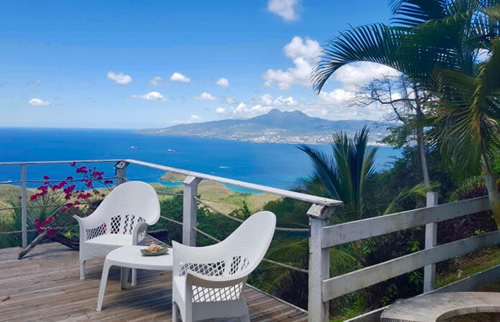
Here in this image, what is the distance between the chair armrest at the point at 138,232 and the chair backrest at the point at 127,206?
0.95ft

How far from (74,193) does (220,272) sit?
2.92m

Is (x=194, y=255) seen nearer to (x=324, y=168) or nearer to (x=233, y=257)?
(x=233, y=257)

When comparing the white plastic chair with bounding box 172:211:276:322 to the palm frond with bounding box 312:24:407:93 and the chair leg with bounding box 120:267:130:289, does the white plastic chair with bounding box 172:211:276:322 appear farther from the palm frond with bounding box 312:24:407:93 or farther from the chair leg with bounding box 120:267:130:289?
the palm frond with bounding box 312:24:407:93

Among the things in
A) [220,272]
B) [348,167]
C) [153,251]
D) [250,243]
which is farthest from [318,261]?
[348,167]

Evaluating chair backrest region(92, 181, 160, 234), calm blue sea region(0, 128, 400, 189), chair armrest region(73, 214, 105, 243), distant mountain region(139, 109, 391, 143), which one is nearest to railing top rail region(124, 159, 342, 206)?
chair backrest region(92, 181, 160, 234)

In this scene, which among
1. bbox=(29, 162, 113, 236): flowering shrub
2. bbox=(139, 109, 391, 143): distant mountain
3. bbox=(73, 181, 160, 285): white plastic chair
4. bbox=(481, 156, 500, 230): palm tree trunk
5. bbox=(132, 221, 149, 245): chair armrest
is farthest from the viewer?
bbox=(139, 109, 391, 143): distant mountain

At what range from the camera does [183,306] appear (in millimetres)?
2473

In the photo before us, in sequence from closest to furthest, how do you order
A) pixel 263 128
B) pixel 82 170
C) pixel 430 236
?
pixel 430 236 → pixel 82 170 → pixel 263 128

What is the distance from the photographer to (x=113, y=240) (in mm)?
3973

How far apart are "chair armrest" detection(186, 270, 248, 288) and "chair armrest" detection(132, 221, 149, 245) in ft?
5.29

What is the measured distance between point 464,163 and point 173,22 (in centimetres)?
2864

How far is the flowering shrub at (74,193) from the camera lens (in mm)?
4980

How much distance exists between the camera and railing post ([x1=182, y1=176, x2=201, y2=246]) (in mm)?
3957

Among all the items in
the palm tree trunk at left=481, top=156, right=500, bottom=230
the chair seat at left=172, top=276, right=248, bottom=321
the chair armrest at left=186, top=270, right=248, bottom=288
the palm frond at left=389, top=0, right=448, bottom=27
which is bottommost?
the chair seat at left=172, top=276, right=248, bottom=321
